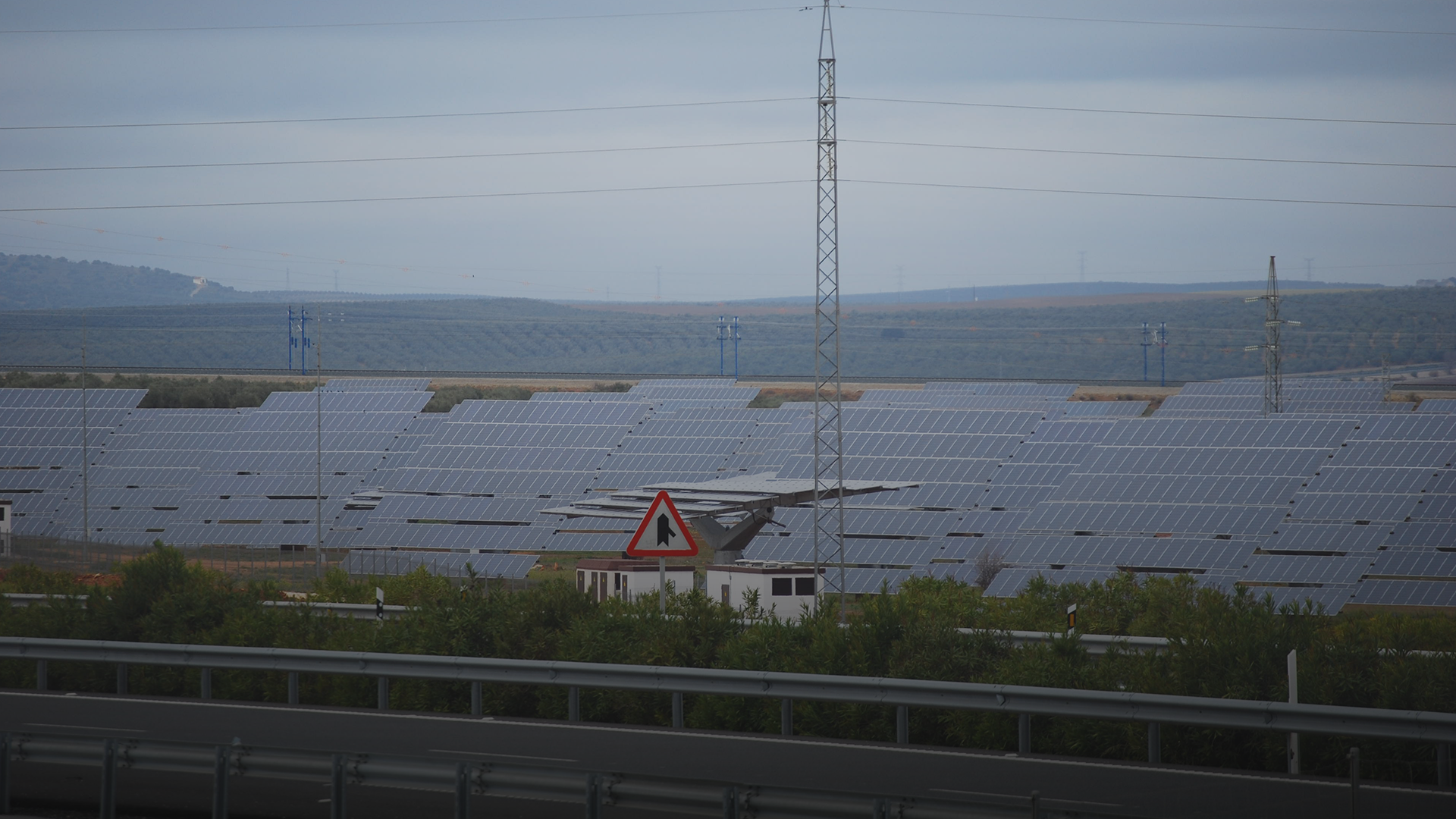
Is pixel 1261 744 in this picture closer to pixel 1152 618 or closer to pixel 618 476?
pixel 1152 618

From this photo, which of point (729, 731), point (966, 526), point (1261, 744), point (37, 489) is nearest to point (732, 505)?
point (966, 526)

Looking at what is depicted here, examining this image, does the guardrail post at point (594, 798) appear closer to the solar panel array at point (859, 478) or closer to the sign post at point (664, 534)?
the sign post at point (664, 534)

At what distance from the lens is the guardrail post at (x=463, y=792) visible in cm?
999

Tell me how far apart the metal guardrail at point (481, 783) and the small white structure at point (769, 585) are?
22176 mm

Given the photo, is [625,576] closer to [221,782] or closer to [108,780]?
[108,780]

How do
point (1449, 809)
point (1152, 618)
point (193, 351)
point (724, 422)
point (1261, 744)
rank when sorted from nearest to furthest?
point (1449, 809), point (1261, 744), point (1152, 618), point (724, 422), point (193, 351)

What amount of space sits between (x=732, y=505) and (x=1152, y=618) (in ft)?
43.8

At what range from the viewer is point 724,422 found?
55125 millimetres

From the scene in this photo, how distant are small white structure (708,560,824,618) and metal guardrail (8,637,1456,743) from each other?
59.3 feet

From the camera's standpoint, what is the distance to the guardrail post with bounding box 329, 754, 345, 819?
10.2 metres

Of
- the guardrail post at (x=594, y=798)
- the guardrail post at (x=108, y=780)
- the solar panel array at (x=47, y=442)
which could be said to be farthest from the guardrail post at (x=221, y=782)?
the solar panel array at (x=47, y=442)

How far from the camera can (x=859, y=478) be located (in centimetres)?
4638

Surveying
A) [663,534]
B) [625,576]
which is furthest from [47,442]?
[663,534]

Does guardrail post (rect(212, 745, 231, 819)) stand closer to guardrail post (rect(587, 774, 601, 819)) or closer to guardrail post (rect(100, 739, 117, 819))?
guardrail post (rect(100, 739, 117, 819))
